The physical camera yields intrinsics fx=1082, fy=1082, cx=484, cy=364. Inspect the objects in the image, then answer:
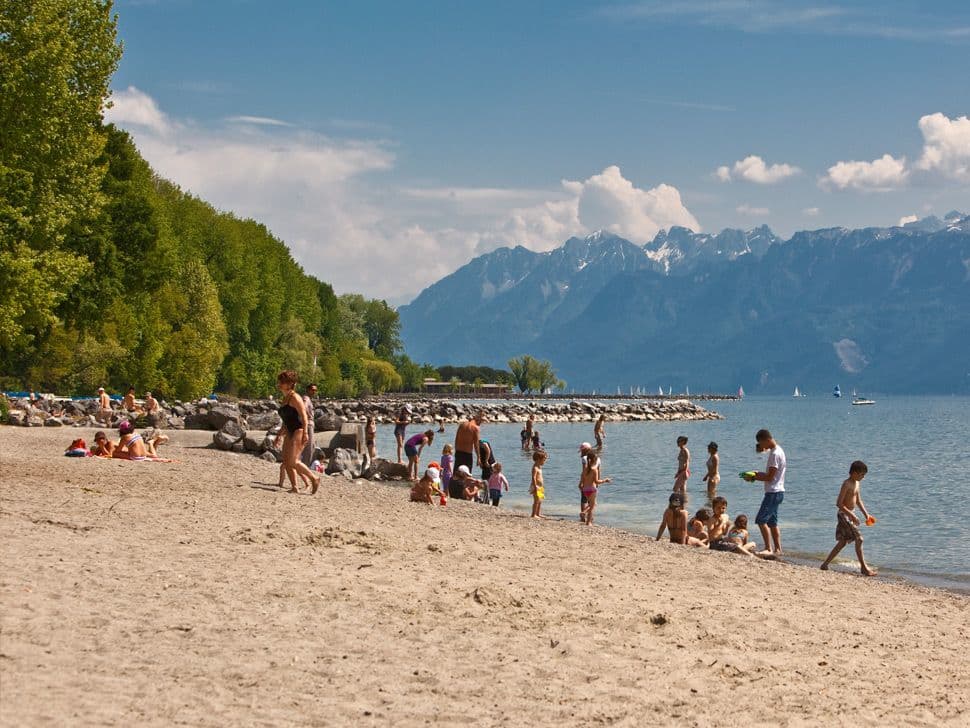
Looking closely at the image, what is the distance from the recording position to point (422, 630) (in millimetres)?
9711

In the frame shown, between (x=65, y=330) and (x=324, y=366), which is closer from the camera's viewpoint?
(x=65, y=330)

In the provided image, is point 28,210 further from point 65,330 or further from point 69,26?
point 65,330

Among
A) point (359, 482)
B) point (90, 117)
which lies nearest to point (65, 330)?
point (90, 117)

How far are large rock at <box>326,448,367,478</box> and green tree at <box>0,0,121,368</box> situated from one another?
9562mm

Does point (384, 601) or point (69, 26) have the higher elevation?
point (69, 26)

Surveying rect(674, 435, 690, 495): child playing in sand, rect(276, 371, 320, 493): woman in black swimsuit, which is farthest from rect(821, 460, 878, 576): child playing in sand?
rect(276, 371, 320, 493): woman in black swimsuit

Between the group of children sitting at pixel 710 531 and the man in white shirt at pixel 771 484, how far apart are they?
42cm

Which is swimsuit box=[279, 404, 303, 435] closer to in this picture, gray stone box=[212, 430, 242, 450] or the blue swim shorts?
the blue swim shorts

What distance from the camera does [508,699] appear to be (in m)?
7.95

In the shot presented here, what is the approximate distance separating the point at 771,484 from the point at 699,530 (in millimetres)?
1827

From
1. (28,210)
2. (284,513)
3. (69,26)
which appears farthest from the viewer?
(69,26)

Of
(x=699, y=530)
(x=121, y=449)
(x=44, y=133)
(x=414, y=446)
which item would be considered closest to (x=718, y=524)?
(x=699, y=530)

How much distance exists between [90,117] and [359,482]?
1544 centimetres

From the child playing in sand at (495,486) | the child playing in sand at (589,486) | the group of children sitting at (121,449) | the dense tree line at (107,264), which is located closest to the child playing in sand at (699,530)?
the child playing in sand at (589,486)
